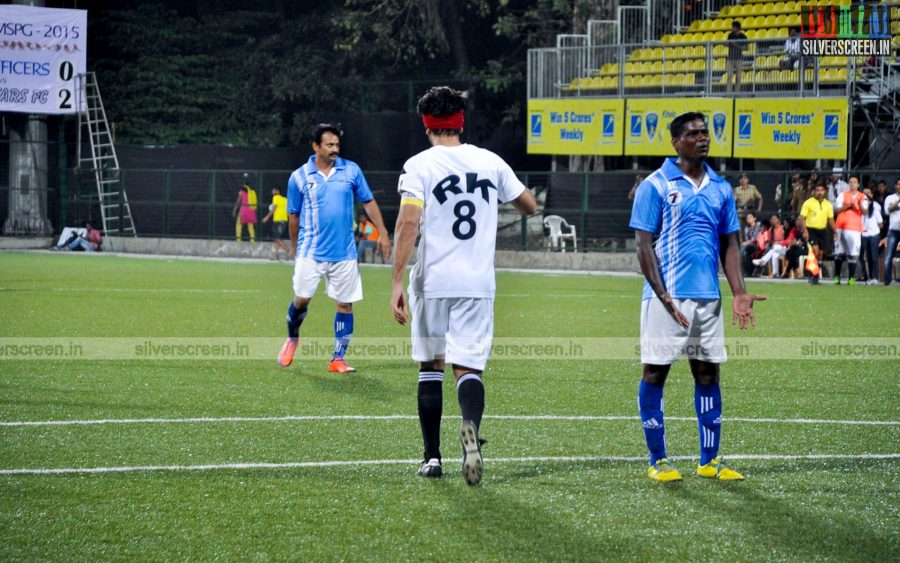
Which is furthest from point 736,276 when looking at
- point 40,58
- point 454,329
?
point 40,58

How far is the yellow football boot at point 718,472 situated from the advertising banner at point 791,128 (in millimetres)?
21095

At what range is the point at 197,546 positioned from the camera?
213 inches

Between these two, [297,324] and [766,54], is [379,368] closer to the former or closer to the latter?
[297,324]

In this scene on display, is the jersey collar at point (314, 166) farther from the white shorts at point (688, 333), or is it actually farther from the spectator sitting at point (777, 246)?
the spectator sitting at point (777, 246)

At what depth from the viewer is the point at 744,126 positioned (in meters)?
28.0

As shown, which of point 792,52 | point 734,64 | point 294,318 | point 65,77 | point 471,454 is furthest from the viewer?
point 65,77

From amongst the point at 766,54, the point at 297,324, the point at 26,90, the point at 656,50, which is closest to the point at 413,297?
the point at 297,324

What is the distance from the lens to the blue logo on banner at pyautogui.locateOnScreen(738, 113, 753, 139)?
27.9m

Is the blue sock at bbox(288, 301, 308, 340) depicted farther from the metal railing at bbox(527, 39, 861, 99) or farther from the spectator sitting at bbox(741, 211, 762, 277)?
the metal railing at bbox(527, 39, 861, 99)

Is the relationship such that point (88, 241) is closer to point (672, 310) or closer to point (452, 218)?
point (452, 218)

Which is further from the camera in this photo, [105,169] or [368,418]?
[105,169]

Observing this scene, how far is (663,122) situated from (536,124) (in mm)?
3721

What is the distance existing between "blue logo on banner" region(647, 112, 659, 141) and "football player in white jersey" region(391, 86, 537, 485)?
23.0 meters

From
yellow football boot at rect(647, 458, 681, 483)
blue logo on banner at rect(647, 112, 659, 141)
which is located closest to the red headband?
yellow football boot at rect(647, 458, 681, 483)
